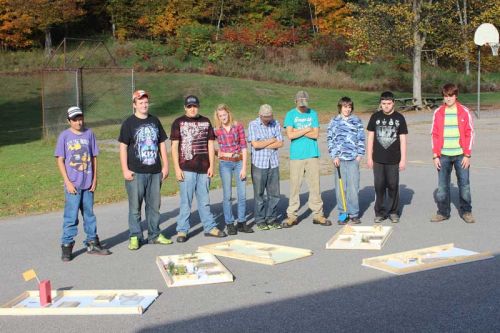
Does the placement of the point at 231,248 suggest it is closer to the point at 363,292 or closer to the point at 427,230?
the point at 363,292

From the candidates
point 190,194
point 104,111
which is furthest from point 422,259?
point 104,111

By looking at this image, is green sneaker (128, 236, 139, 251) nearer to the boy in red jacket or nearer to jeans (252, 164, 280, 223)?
jeans (252, 164, 280, 223)

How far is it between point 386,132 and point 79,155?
14.3 ft

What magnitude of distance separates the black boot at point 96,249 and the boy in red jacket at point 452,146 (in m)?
4.57

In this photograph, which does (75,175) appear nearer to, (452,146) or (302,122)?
(302,122)

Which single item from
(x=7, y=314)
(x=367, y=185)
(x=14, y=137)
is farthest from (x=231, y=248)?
(x=14, y=137)

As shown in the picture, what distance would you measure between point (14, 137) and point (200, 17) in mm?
34850

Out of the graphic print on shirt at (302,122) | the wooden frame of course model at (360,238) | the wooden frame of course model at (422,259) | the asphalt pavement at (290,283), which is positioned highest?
the graphic print on shirt at (302,122)

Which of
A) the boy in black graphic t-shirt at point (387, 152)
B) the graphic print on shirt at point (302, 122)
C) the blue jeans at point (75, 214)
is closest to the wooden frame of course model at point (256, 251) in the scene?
the blue jeans at point (75, 214)

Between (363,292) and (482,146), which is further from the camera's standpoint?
(482,146)

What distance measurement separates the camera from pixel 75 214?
25.4 ft

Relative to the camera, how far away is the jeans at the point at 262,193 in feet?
30.2

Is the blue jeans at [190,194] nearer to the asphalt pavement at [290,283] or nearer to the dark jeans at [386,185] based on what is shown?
the asphalt pavement at [290,283]

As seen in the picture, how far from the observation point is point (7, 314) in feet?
18.5
